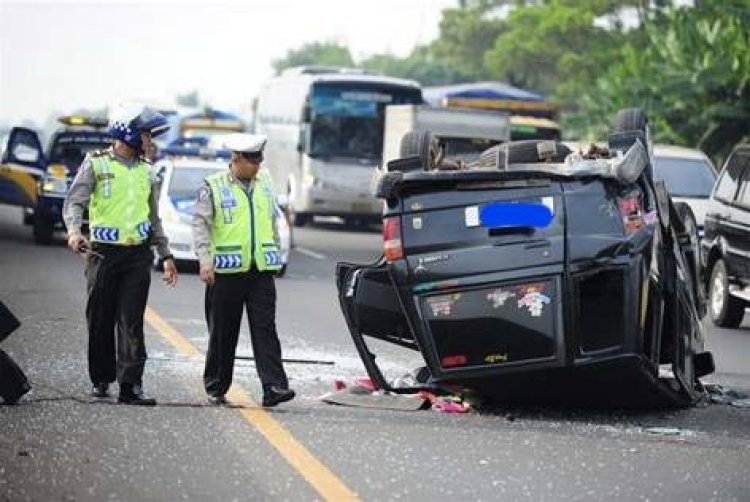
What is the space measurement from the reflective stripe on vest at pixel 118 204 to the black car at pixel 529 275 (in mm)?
1385

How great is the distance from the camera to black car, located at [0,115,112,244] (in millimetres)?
30734

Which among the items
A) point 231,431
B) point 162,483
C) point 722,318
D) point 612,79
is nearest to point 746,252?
point 722,318

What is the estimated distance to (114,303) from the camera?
1217 centimetres

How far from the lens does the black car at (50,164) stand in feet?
101

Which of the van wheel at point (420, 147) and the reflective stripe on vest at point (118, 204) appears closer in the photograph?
the reflective stripe on vest at point (118, 204)

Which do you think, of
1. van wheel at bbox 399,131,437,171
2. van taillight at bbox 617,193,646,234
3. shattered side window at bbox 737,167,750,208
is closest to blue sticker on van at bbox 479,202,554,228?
van taillight at bbox 617,193,646,234

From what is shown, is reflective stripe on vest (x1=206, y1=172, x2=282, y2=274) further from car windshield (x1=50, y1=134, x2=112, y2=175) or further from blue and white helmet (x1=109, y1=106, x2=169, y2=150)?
car windshield (x1=50, y1=134, x2=112, y2=175)

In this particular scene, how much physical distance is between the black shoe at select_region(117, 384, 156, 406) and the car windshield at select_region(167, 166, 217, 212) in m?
13.9

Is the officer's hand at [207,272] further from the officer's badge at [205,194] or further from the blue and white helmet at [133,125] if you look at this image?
the blue and white helmet at [133,125]

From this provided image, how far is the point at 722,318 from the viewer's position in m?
20.4

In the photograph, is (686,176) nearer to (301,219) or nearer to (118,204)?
(118,204)

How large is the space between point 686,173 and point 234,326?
15.8 metres

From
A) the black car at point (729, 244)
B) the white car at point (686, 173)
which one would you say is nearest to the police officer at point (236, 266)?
the black car at point (729, 244)

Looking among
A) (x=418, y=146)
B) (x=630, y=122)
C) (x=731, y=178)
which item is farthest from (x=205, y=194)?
(x=731, y=178)
